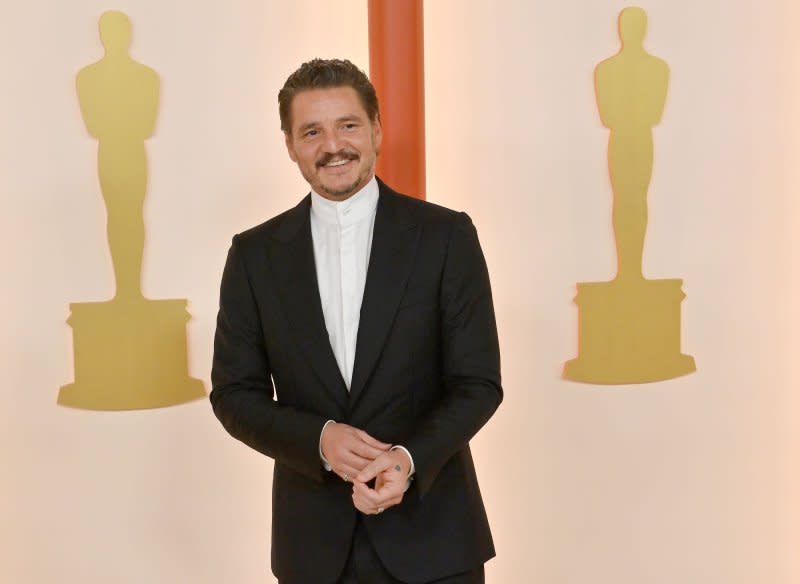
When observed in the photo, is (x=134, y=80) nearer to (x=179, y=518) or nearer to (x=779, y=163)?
(x=179, y=518)

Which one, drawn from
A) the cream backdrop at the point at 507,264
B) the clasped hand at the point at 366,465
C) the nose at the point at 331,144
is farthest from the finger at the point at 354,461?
the cream backdrop at the point at 507,264

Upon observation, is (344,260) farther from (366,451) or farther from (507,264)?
(507,264)

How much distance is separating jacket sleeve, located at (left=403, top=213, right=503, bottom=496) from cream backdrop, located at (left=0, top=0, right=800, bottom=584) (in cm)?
73

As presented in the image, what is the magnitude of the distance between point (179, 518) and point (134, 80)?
3.67 ft

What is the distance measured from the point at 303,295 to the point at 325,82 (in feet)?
1.34

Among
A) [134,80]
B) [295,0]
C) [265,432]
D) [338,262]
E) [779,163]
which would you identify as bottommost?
[265,432]

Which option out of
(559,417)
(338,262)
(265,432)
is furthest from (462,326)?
(559,417)

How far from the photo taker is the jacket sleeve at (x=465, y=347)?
5.60ft

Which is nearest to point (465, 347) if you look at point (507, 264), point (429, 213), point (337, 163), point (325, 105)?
point (429, 213)

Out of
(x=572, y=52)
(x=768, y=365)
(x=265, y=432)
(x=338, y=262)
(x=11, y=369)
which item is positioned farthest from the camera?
(x=768, y=365)

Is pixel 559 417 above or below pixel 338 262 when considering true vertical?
below

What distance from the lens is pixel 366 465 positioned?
1635mm

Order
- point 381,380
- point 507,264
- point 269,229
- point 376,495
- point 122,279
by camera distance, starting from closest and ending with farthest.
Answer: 1. point 376,495
2. point 381,380
3. point 269,229
4. point 122,279
5. point 507,264

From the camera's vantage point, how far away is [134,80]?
2348mm
